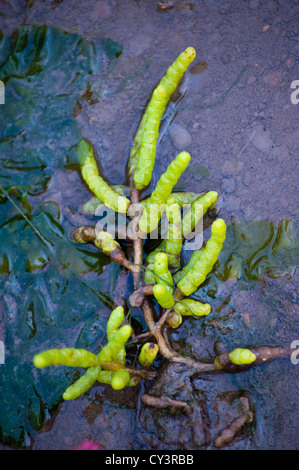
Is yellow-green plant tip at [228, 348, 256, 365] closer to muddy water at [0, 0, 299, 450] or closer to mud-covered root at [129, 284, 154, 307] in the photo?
muddy water at [0, 0, 299, 450]

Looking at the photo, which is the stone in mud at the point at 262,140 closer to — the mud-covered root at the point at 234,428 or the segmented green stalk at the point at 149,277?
the segmented green stalk at the point at 149,277

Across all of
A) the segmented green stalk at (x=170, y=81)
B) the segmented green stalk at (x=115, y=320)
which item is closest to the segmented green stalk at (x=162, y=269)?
the segmented green stalk at (x=115, y=320)

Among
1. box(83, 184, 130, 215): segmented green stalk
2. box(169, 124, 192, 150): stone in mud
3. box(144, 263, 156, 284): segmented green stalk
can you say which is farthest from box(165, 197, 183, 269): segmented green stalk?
box(169, 124, 192, 150): stone in mud

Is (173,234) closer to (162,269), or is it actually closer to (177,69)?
(162,269)

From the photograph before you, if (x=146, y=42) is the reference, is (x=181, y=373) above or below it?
below

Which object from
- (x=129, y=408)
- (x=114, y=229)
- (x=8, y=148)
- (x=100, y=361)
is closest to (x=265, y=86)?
(x=114, y=229)

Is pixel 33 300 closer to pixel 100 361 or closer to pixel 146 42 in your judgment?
pixel 100 361
